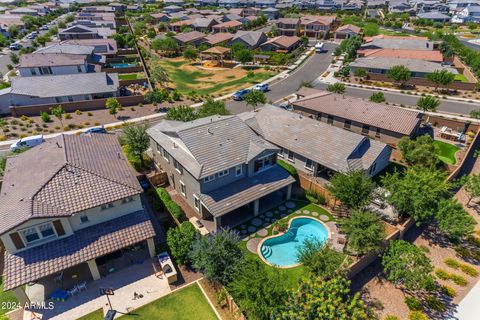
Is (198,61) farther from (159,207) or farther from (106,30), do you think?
(159,207)

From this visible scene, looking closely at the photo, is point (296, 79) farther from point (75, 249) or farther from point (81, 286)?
point (81, 286)

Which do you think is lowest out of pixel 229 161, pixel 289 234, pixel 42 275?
pixel 289 234

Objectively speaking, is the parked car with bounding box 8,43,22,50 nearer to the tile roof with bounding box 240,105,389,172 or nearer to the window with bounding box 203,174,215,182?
the tile roof with bounding box 240,105,389,172

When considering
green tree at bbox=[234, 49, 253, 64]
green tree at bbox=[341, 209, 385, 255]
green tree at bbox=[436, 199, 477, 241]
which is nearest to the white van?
green tree at bbox=[341, 209, 385, 255]

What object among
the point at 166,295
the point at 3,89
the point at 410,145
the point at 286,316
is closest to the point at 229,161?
the point at 166,295

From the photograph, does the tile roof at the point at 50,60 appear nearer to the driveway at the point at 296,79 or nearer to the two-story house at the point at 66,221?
the driveway at the point at 296,79

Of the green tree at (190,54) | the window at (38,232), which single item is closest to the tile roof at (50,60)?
the green tree at (190,54)
